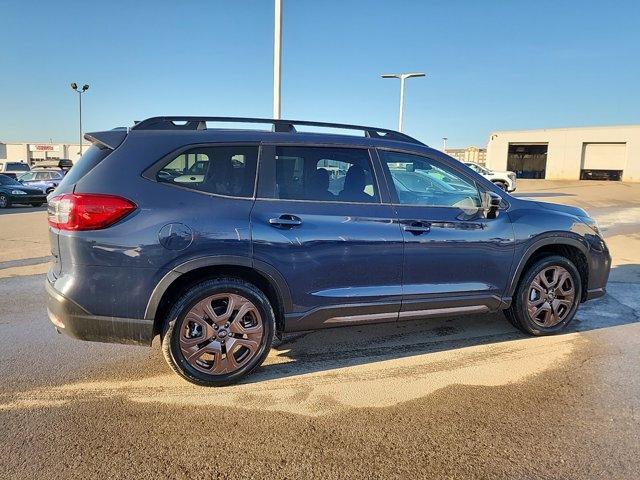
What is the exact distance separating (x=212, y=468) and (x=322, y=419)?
2.58ft

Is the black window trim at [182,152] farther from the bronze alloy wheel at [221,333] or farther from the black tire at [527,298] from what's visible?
the black tire at [527,298]

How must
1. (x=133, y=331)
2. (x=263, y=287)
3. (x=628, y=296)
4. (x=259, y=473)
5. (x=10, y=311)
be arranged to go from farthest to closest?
(x=628, y=296) → (x=10, y=311) → (x=263, y=287) → (x=133, y=331) → (x=259, y=473)

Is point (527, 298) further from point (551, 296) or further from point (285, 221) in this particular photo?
point (285, 221)

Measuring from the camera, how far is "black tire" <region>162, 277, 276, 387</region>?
3.33 meters

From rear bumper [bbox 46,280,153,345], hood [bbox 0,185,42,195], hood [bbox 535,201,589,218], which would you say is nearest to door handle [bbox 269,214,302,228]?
rear bumper [bbox 46,280,153,345]

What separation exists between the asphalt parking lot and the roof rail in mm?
1873

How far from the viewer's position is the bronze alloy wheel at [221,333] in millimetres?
3402

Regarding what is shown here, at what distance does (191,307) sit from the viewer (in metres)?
3.35

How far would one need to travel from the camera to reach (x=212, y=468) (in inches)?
101

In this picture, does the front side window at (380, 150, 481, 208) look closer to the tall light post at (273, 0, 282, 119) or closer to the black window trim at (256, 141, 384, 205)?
the black window trim at (256, 141, 384, 205)

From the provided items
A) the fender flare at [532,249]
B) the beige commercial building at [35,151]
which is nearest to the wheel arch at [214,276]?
the fender flare at [532,249]

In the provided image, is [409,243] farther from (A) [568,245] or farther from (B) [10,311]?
(B) [10,311]

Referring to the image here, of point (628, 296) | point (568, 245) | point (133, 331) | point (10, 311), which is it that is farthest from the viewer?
point (628, 296)

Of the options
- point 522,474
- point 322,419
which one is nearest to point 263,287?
point 322,419
